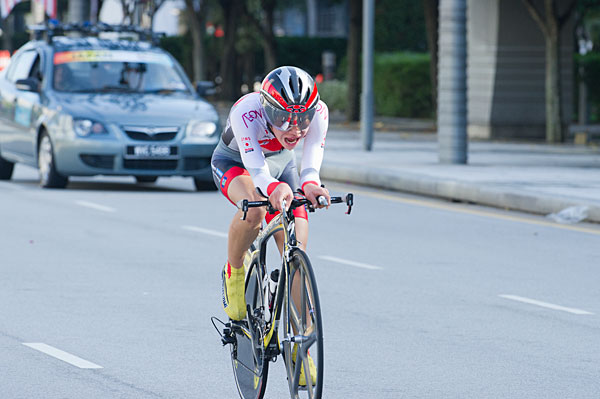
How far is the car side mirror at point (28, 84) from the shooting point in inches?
680

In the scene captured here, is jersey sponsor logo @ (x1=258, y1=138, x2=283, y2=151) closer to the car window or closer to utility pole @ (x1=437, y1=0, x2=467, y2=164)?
the car window

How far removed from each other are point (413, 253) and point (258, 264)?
5.60 metres

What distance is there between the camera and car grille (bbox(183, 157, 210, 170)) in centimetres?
1667

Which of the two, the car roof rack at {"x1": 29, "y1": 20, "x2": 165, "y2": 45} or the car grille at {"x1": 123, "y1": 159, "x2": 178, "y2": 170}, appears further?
the car roof rack at {"x1": 29, "y1": 20, "x2": 165, "y2": 45}

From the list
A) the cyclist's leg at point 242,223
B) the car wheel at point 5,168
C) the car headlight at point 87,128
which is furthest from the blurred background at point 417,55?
the cyclist's leg at point 242,223

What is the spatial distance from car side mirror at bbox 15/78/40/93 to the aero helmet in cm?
1173

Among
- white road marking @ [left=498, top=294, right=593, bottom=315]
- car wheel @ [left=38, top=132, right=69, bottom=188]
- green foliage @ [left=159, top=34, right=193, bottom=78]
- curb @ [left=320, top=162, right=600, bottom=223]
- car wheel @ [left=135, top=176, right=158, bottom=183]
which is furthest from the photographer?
green foliage @ [left=159, top=34, right=193, bottom=78]

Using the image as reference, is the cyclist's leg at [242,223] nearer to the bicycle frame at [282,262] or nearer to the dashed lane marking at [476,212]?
the bicycle frame at [282,262]

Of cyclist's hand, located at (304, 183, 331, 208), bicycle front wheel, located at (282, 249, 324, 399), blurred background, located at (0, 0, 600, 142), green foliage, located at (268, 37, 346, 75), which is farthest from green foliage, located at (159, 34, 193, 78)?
bicycle front wheel, located at (282, 249, 324, 399)

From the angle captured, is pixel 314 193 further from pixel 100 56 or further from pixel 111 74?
pixel 100 56

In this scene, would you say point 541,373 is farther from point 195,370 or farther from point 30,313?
point 30,313

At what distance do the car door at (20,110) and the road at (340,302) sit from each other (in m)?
2.17

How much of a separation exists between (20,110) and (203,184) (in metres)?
2.63

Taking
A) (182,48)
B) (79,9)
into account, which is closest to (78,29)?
(79,9)
